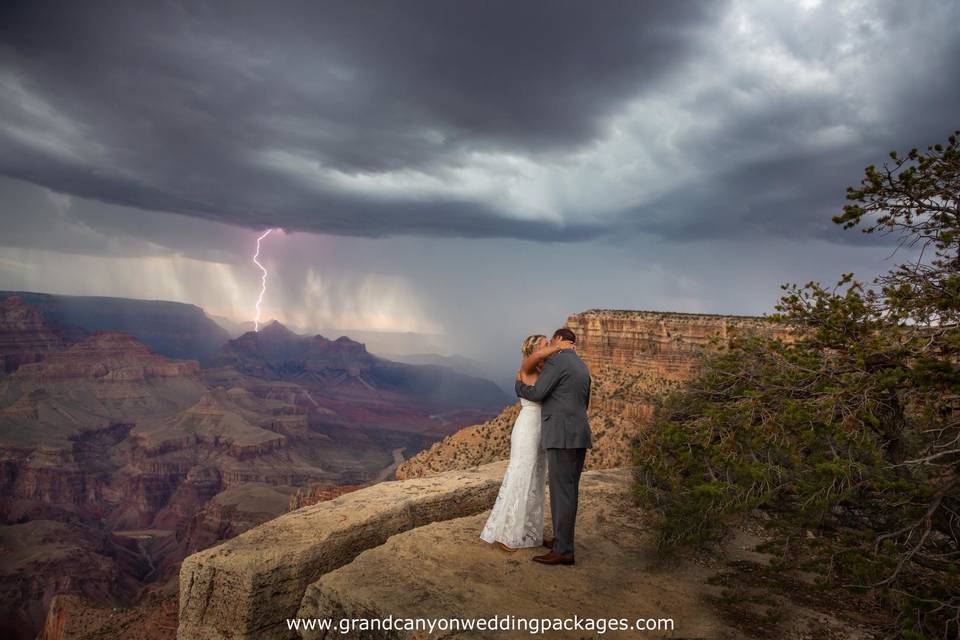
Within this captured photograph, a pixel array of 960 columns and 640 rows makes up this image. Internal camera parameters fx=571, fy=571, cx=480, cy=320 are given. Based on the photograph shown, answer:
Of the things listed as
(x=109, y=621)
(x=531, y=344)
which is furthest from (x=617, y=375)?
(x=531, y=344)

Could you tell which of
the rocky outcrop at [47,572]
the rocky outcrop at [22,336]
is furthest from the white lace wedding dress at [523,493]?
the rocky outcrop at [22,336]

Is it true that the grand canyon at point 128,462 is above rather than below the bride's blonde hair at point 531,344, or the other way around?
below

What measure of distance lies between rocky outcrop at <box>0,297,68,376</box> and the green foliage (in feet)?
656

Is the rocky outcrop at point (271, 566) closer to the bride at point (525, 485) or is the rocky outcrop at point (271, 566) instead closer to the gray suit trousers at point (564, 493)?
the bride at point (525, 485)

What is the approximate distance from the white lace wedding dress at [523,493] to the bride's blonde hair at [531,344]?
2.04 feet

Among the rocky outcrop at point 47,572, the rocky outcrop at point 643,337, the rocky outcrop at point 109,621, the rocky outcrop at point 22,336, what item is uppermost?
the rocky outcrop at point 643,337

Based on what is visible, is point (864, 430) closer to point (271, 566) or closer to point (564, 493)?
point (564, 493)

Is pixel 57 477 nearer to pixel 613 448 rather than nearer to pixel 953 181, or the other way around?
pixel 613 448

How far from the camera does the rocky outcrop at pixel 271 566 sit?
22.9 ft

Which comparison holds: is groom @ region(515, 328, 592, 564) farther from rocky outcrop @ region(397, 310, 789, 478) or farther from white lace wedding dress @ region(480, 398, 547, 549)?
rocky outcrop @ region(397, 310, 789, 478)

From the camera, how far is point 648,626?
5.48 metres

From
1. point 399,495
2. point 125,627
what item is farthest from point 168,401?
point 399,495

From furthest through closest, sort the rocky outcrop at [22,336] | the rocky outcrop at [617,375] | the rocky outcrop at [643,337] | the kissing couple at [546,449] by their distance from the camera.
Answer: the rocky outcrop at [22,336] → the rocky outcrop at [643,337] → the rocky outcrop at [617,375] → the kissing couple at [546,449]

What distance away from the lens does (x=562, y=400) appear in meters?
6.67
